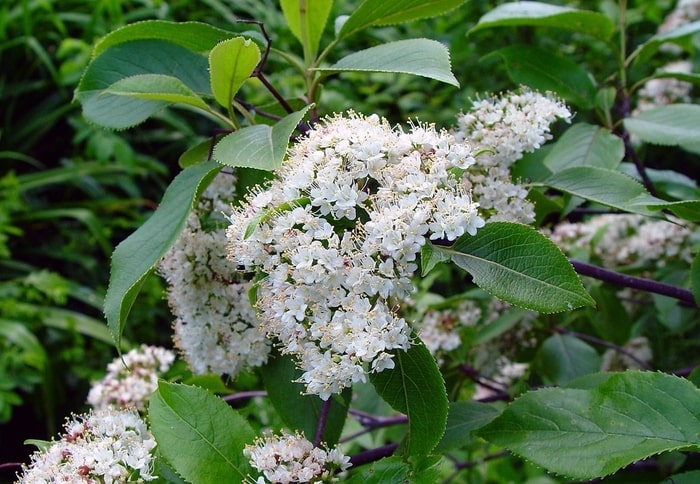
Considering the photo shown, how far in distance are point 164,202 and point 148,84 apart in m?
0.16

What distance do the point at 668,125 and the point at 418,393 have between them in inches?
29.7

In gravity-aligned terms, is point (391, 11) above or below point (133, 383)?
above

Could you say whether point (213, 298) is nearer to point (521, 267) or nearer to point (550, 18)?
point (521, 267)

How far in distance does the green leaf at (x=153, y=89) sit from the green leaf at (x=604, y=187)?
1.78 ft

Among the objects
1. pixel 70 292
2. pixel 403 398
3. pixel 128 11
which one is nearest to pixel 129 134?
pixel 128 11

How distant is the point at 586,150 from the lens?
1.31 meters

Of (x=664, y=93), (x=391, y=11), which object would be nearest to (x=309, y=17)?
Answer: (x=391, y=11)

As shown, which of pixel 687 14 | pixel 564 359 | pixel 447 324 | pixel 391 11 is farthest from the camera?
pixel 687 14

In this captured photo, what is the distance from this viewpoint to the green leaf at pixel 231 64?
96 centimetres

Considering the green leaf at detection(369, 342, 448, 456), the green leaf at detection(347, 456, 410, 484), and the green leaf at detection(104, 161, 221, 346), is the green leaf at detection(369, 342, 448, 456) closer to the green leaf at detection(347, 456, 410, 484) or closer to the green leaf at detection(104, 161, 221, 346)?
the green leaf at detection(347, 456, 410, 484)

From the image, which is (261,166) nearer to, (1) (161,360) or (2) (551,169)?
(2) (551,169)

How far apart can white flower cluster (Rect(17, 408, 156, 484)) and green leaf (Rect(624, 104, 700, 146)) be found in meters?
0.93

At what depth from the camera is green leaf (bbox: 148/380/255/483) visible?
846mm

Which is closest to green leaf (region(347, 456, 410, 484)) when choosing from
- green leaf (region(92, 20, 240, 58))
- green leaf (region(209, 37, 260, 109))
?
green leaf (region(209, 37, 260, 109))
